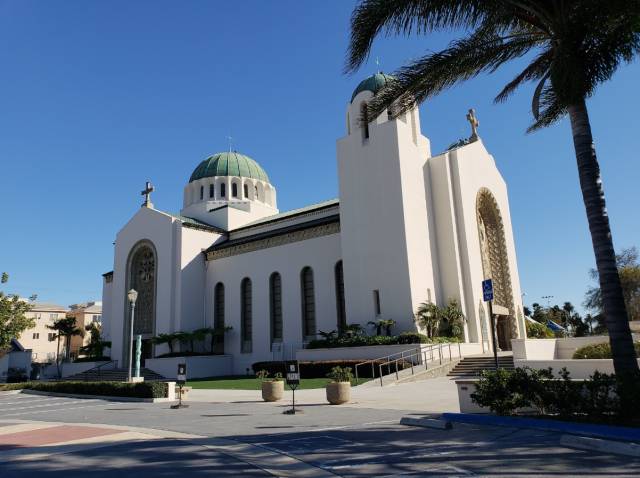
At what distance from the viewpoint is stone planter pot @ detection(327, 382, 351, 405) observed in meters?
14.0

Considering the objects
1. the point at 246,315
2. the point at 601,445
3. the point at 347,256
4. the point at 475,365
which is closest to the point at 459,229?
the point at 347,256

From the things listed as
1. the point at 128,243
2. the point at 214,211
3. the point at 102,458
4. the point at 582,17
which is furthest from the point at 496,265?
the point at 102,458

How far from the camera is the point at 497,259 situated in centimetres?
3428

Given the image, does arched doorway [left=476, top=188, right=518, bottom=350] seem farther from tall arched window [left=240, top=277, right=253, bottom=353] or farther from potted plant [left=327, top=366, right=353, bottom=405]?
potted plant [left=327, top=366, right=353, bottom=405]

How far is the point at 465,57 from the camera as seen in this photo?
40.6ft

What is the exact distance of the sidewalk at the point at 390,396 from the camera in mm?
13109

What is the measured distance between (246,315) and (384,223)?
12601 mm

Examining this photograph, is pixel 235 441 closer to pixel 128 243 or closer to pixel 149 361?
pixel 149 361

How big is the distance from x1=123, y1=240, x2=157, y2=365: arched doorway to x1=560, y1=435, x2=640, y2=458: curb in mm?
32698

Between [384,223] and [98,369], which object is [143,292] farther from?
[384,223]

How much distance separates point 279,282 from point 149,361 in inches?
385

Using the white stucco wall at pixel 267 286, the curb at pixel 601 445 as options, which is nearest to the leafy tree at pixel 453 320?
the white stucco wall at pixel 267 286

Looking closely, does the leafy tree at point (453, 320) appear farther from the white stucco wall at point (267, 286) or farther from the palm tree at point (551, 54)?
the palm tree at point (551, 54)

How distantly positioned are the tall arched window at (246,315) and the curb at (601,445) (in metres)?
28.1
